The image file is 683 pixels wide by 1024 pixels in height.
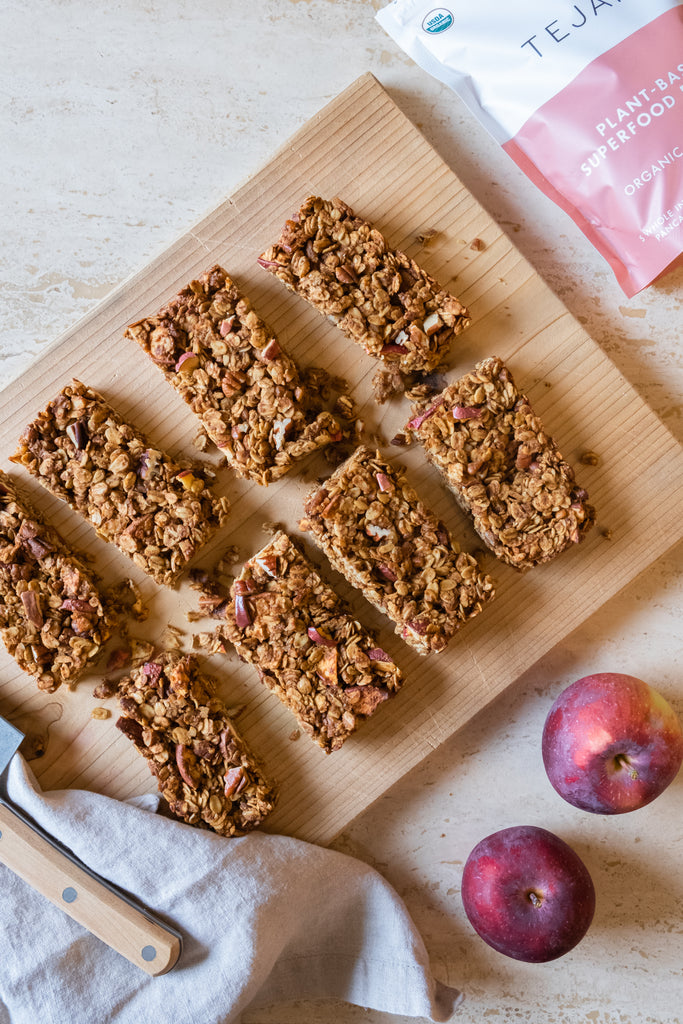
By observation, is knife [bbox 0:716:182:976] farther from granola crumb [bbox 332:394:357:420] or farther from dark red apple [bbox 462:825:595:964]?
granola crumb [bbox 332:394:357:420]

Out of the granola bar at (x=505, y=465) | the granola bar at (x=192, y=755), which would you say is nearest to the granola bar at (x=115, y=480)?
the granola bar at (x=192, y=755)

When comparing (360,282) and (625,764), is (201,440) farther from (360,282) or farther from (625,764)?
(625,764)

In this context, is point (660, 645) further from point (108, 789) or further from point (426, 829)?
point (108, 789)

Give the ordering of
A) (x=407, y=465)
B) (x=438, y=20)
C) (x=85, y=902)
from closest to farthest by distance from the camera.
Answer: (x=85, y=902)
(x=438, y=20)
(x=407, y=465)

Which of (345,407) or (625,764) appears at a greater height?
(345,407)

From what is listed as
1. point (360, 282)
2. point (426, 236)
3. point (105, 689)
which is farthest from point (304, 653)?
point (426, 236)

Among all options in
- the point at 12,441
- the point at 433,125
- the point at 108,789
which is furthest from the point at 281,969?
the point at 433,125
